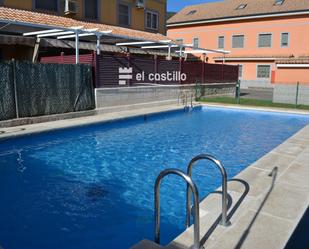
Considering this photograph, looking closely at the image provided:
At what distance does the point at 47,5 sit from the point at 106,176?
16.4 meters

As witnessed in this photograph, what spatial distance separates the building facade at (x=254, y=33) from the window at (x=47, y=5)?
20.0 metres

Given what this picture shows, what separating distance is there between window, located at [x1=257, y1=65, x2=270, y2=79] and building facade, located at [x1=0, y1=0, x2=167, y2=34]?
14836mm

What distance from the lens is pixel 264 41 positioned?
39125 millimetres

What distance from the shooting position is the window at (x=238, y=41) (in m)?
40.9

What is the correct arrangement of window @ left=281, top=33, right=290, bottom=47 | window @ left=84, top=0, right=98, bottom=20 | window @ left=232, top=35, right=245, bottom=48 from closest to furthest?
window @ left=84, top=0, right=98, bottom=20
window @ left=281, top=33, right=290, bottom=47
window @ left=232, top=35, right=245, bottom=48

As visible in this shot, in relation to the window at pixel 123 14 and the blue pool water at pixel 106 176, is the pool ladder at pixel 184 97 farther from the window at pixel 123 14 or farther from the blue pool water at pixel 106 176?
the window at pixel 123 14

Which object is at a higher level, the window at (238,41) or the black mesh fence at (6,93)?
the window at (238,41)

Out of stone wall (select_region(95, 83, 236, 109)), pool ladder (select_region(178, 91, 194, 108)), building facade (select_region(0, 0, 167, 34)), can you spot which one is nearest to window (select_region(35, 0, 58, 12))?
building facade (select_region(0, 0, 167, 34))

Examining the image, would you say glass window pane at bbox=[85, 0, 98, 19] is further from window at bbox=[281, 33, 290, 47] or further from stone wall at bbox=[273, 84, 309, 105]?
window at bbox=[281, 33, 290, 47]

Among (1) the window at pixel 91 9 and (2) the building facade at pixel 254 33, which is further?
(2) the building facade at pixel 254 33

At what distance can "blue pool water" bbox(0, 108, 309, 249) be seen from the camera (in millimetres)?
5090

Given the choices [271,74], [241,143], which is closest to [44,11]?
[241,143]

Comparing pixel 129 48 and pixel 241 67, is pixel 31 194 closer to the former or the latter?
pixel 129 48

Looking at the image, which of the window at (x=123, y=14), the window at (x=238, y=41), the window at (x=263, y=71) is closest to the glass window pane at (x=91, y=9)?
the window at (x=123, y=14)
